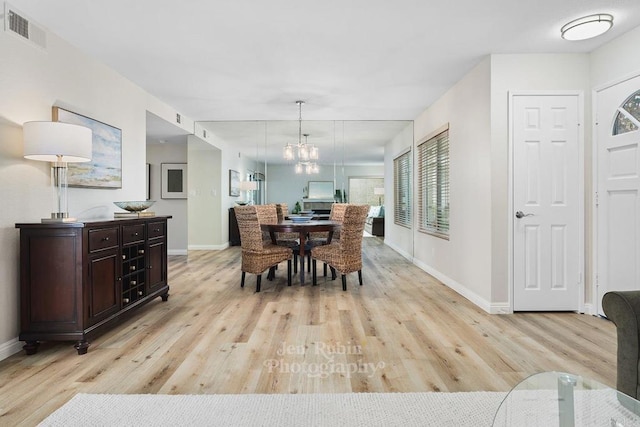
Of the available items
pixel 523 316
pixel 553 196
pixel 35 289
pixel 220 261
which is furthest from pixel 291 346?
pixel 220 261

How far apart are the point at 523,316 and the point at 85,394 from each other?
11.3 feet

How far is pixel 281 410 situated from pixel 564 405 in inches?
47.5

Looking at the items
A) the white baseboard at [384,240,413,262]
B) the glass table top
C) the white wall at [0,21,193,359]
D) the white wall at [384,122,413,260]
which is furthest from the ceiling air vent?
the white baseboard at [384,240,413,262]

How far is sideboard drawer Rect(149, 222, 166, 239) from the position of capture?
3.60m

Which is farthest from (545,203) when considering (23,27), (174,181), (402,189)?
(174,181)

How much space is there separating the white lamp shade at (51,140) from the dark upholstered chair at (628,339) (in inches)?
129

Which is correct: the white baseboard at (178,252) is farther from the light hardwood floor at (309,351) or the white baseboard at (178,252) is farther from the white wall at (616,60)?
the white wall at (616,60)

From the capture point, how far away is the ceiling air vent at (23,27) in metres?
2.53

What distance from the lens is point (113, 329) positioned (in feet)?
9.91

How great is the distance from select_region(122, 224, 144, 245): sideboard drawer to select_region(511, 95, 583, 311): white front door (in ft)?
11.4

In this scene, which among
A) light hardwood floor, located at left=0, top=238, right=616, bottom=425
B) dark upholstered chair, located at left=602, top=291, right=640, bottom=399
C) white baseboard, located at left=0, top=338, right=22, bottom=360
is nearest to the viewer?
dark upholstered chair, located at left=602, top=291, right=640, bottom=399

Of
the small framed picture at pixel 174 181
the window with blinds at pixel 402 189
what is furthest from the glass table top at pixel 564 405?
the small framed picture at pixel 174 181

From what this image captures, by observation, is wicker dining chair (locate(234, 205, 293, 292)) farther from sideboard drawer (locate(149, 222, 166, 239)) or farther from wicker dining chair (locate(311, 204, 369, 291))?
sideboard drawer (locate(149, 222, 166, 239))

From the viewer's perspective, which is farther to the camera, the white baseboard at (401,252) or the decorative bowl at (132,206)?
the white baseboard at (401,252)
